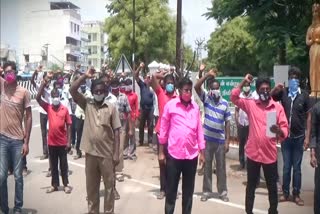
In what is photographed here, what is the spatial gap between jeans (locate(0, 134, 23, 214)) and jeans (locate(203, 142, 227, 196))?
9.55 feet

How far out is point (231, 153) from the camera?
38.3ft

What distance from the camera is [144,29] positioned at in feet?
131

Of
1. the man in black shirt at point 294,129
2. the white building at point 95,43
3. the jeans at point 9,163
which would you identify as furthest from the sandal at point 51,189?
the white building at point 95,43

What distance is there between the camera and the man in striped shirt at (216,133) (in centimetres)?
807

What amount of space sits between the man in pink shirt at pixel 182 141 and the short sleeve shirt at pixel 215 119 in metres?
1.72

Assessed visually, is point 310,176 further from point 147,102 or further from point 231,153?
point 147,102

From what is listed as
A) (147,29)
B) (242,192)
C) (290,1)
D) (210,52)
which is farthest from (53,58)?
(242,192)

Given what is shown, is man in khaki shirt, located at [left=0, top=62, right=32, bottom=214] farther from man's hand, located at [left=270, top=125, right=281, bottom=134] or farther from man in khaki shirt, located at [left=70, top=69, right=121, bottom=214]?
man's hand, located at [left=270, top=125, right=281, bottom=134]

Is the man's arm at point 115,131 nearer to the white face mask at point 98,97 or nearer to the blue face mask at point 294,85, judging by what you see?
the white face mask at point 98,97

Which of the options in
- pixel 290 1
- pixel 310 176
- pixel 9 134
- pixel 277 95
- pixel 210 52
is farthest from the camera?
pixel 210 52

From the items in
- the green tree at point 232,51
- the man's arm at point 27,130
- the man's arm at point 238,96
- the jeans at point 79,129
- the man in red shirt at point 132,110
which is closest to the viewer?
the man's arm at point 27,130

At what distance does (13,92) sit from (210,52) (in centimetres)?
4442

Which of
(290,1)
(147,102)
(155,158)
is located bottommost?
(155,158)

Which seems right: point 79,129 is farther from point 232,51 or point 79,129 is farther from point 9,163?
point 232,51
